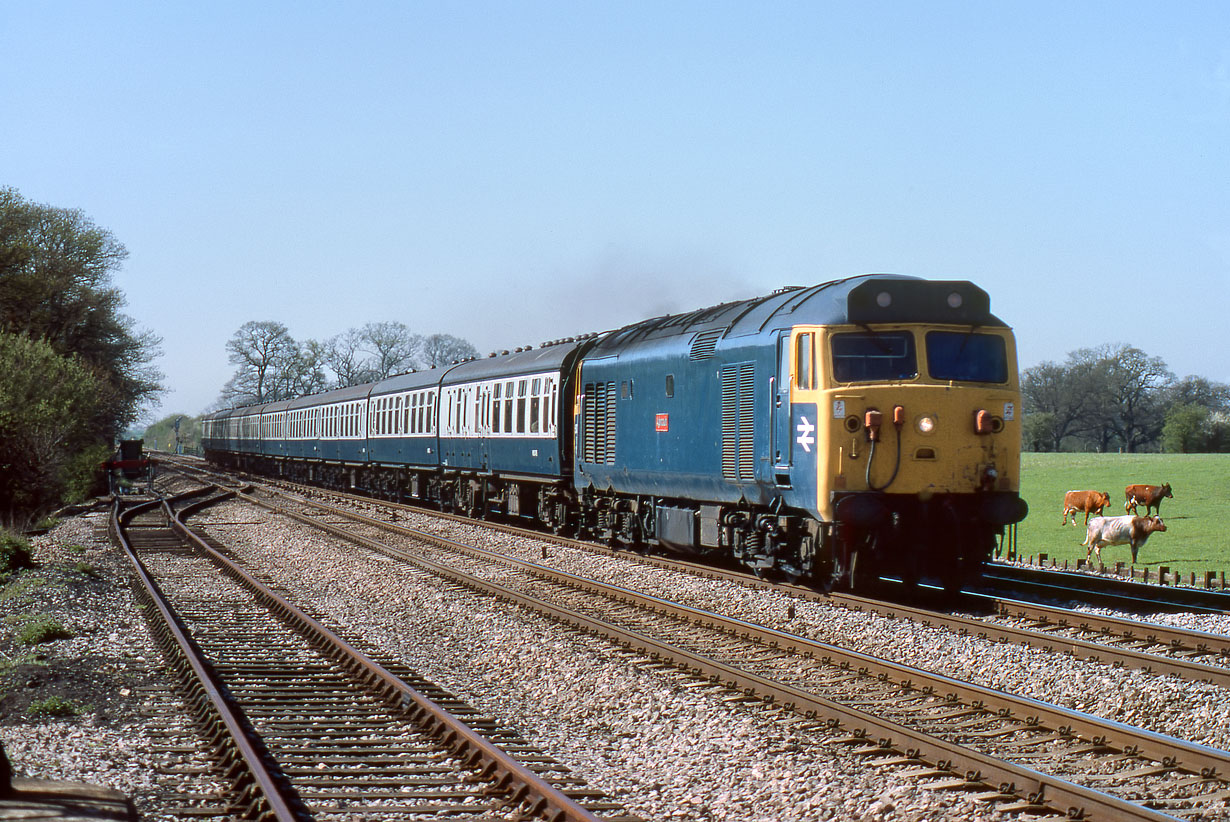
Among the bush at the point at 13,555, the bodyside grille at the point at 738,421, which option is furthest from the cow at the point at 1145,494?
the bush at the point at 13,555

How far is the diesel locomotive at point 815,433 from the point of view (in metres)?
11.9

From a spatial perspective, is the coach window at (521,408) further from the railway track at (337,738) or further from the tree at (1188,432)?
the tree at (1188,432)

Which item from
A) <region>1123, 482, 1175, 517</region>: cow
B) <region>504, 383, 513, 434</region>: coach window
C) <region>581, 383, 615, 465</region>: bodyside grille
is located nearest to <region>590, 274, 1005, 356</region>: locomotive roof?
<region>581, 383, 615, 465</region>: bodyside grille

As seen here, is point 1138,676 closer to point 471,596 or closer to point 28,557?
point 471,596

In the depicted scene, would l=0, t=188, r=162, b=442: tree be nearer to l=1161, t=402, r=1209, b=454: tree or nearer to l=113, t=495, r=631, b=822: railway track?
l=113, t=495, r=631, b=822: railway track

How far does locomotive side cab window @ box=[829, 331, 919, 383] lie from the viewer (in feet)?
39.1

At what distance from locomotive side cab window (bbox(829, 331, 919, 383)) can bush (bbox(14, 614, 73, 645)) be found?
316 inches

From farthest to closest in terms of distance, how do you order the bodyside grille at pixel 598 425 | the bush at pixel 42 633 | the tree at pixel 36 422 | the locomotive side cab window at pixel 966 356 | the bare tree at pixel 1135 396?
1. the bare tree at pixel 1135 396
2. the tree at pixel 36 422
3. the bodyside grille at pixel 598 425
4. the locomotive side cab window at pixel 966 356
5. the bush at pixel 42 633

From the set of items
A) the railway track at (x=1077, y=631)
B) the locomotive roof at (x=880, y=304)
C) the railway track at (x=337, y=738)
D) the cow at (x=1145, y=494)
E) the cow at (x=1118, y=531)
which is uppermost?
the locomotive roof at (x=880, y=304)

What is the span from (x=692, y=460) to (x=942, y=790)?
919cm

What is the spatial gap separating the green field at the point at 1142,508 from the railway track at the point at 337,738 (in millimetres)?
11390

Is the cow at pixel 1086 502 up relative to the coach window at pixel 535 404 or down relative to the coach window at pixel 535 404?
down

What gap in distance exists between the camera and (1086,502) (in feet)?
67.1

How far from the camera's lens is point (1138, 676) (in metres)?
8.30
